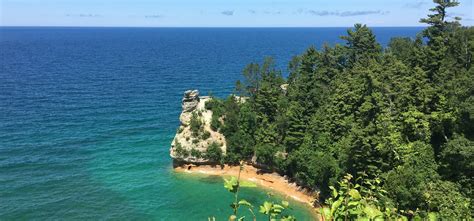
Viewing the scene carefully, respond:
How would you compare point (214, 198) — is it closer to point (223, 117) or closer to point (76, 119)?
point (223, 117)

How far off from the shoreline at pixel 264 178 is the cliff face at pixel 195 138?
1.24m

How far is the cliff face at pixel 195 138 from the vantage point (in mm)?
59688

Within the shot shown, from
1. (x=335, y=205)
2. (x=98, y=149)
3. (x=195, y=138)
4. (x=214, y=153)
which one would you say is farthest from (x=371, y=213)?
(x=98, y=149)

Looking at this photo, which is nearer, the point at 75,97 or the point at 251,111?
the point at 251,111

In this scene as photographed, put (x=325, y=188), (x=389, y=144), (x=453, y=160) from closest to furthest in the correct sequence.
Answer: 1. (x=453, y=160)
2. (x=389, y=144)
3. (x=325, y=188)

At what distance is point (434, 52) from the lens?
4962 centimetres

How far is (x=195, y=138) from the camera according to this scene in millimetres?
61188

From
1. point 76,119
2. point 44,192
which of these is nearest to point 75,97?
point 76,119

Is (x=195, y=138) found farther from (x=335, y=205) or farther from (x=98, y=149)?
(x=335, y=205)

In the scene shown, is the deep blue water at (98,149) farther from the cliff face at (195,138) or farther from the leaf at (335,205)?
the leaf at (335,205)

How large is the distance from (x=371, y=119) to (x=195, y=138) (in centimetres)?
2660

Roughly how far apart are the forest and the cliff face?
4.87ft

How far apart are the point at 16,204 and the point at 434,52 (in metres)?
→ 54.5

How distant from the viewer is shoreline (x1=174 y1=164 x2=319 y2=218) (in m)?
50.7
